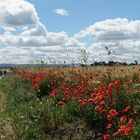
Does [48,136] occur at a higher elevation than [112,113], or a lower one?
lower

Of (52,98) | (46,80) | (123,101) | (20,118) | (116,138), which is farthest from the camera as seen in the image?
(46,80)

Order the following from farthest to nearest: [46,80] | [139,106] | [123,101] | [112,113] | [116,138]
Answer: [46,80], [123,101], [139,106], [112,113], [116,138]

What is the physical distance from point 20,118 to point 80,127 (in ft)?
7.09

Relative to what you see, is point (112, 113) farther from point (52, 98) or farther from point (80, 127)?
point (52, 98)

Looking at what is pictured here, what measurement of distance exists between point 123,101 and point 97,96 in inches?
27.2

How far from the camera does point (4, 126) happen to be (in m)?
11.2

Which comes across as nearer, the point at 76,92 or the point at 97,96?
the point at 97,96

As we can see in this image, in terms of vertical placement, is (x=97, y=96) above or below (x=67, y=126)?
above

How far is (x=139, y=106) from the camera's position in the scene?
8672 millimetres

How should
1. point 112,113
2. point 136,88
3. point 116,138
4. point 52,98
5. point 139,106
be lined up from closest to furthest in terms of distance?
point 116,138
point 112,113
point 139,106
point 136,88
point 52,98

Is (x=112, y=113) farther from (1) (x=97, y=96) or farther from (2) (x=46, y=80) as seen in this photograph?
(2) (x=46, y=80)

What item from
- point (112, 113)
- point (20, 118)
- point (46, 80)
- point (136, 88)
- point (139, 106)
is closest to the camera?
point (112, 113)

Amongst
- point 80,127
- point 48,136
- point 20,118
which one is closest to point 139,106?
point 80,127

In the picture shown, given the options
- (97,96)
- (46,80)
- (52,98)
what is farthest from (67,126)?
(46,80)
